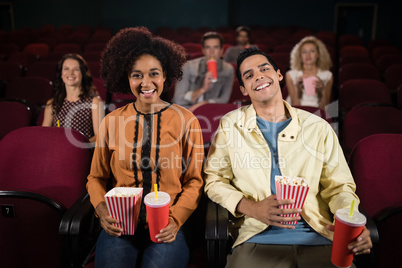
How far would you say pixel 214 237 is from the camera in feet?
3.92

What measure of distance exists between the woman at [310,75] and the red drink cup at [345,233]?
81.9 inches

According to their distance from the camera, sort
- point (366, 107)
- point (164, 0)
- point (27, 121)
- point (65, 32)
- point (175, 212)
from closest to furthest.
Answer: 1. point (175, 212)
2. point (366, 107)
3. point (27, 121)
4. point (65, 32)
5. point (164, 0)

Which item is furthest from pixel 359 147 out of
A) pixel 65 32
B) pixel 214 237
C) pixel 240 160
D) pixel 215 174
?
pixel 65 32

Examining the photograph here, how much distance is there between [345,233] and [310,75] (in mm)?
2343

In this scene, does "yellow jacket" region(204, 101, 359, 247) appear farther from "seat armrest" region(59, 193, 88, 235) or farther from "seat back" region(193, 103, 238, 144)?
"seat back" region(193, 103, 238, 144)

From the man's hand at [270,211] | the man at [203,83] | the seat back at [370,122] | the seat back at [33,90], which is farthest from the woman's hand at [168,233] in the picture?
the seat back at [33,90]

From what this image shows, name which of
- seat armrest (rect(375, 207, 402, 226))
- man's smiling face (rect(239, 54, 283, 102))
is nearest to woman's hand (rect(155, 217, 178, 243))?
man's smiling face (rect(239, 54, 283, 102))

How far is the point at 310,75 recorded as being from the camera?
3.12 metres

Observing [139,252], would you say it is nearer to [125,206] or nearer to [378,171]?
[125,206]

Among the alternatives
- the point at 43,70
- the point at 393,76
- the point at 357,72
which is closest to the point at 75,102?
the point at 43,70

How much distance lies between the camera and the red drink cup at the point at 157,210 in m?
1.08

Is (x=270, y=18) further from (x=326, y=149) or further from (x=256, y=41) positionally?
(x=326, y=149)

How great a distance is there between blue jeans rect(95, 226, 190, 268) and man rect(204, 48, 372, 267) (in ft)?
0.67

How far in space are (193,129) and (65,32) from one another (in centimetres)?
872
